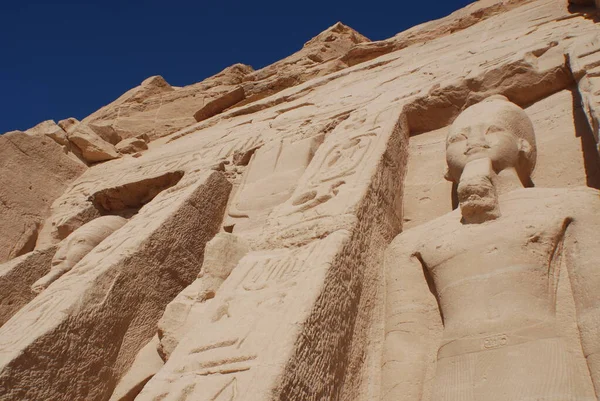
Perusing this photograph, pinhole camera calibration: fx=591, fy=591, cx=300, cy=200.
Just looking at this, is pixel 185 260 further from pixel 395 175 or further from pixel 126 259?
pixel 395 175

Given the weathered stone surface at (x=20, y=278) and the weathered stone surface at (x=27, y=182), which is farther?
the weathered stone surface at (x=27, y=182)

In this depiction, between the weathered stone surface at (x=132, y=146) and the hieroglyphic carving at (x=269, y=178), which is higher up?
the weathered stone surface at (x=132, y=146)

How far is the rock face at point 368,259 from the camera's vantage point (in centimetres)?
228

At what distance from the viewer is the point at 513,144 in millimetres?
3266

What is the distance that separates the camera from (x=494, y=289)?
2.47 metres

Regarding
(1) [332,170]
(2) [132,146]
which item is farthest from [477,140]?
(2) [132,146]

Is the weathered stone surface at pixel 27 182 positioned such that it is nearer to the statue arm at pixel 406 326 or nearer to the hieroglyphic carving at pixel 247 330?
the hieroglyphic carving at pixel 247 330

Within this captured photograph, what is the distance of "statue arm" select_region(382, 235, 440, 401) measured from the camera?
250cm

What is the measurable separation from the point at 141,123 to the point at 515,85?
22.3ft

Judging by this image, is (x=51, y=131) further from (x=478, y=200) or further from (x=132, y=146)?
(x=478, y=200)

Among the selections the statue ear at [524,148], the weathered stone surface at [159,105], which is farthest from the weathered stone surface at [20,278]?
the weathered stone surface at [159,105]

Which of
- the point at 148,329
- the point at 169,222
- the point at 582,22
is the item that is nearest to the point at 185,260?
the point at 169,222

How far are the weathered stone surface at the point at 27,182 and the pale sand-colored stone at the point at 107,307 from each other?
1975mm

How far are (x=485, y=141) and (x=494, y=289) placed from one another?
1.06 m
